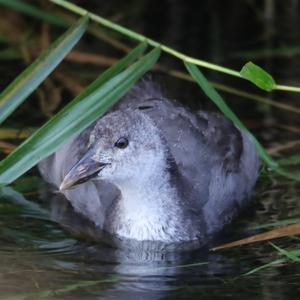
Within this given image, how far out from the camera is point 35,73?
17.3 feet

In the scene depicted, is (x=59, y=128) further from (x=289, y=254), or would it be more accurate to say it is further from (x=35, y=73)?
(x=289, y=254)

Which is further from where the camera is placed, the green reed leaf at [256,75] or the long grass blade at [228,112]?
the long grass blade at [228,112]

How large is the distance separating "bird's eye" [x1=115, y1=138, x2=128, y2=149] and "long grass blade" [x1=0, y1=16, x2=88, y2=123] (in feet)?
1.54

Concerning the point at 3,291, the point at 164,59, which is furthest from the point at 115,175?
the point at 164,59

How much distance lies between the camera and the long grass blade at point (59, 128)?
4.95 m

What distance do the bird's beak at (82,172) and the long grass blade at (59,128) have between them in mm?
244

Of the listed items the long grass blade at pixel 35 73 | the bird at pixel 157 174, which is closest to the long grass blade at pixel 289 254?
the bird at pixel 157 174

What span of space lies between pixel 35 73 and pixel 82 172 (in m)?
0.53

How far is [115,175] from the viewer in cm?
527

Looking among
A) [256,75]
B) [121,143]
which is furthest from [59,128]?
[256,75]

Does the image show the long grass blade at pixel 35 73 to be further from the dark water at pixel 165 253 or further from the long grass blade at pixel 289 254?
the long grass blade at pixel 289 254

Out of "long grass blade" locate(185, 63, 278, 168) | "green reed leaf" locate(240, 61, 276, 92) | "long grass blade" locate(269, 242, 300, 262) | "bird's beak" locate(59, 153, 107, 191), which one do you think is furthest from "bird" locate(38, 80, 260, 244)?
"green reed leaf" locate(240, 61, 276, 92)

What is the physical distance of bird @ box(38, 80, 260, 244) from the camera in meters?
5.29

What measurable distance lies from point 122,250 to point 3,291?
0.88 meters
